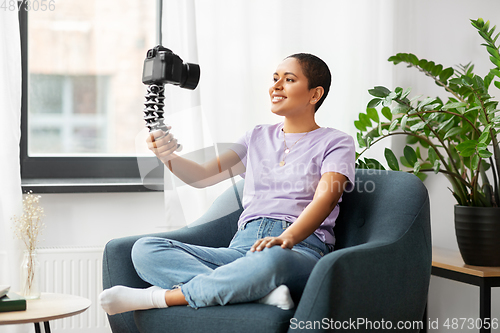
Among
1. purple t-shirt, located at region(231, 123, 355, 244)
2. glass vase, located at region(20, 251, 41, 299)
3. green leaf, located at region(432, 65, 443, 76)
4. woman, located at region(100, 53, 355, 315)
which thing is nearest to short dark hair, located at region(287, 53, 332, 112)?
woman, located at region(100, 53, 355, 315)

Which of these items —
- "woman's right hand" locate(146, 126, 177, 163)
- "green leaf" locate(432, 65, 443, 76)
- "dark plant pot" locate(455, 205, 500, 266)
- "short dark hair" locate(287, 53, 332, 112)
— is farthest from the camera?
"green leaf" locate(432, 65, 443, 76)

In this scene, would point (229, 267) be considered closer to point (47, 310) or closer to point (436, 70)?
point (47, 310)

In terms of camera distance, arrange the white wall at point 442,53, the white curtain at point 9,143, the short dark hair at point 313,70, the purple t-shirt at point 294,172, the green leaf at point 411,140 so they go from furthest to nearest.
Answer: the white wall at point 442,53 → the green leaf at point 411,140 → the white curtain at point 9,143 → the short dark hair at point 313,70 → the purple t-shirt at point 294,172

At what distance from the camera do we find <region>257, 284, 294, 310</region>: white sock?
1101 millimetres

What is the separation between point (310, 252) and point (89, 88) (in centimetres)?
132

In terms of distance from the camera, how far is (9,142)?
6.02ft

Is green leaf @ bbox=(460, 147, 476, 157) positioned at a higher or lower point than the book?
higher

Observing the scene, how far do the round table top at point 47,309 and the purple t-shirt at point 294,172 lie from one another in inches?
21.0

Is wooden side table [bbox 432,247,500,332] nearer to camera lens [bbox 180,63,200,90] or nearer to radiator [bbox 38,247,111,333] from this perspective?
camera lens [bbox 180,63,200,90]

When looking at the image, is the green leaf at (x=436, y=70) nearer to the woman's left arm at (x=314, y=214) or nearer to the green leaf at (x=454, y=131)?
the green leaf at (x=454, y=131)

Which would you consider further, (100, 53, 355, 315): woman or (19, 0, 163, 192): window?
(19, 0, 163, 192): window

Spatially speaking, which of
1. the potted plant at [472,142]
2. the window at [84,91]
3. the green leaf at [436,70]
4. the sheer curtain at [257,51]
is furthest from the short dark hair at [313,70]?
the window at [84,91]

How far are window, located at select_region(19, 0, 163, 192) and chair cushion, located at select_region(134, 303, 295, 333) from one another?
96 cm

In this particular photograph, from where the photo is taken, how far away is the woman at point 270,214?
114 cm
